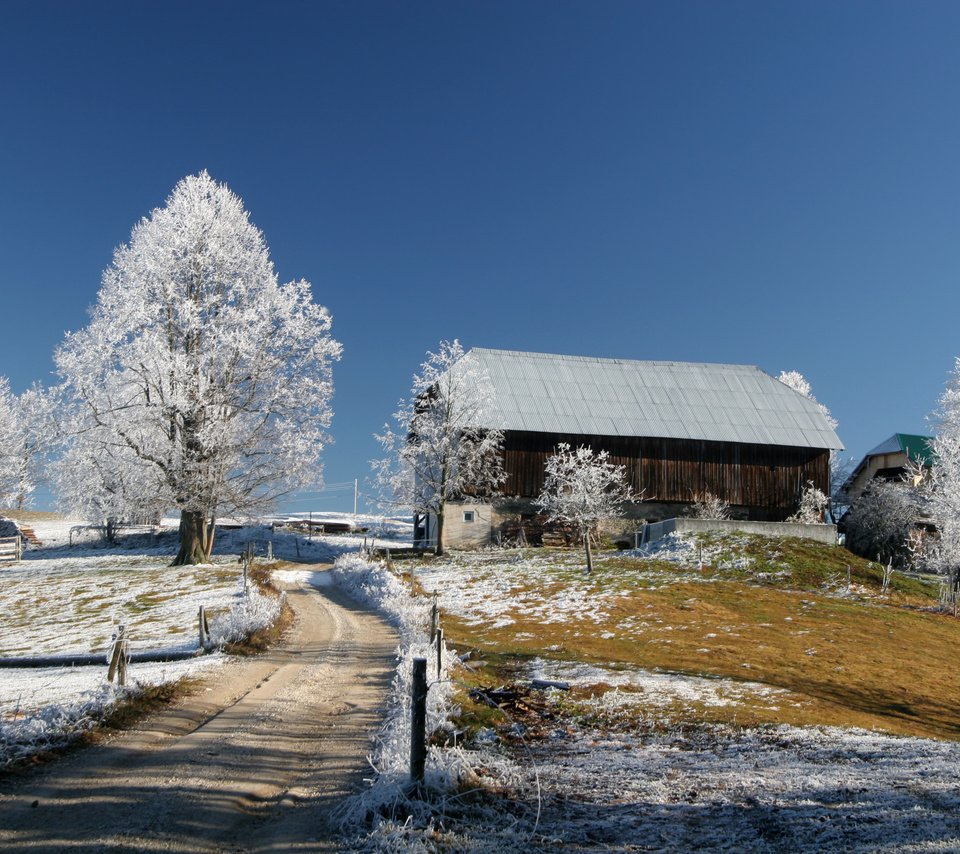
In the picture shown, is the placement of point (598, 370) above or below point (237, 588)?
above

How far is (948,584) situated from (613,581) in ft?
50.6

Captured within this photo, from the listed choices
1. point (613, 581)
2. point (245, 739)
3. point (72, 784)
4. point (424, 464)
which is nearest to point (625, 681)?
point (245, 739)

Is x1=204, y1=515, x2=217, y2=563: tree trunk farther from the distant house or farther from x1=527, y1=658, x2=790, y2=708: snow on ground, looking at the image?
the distant house

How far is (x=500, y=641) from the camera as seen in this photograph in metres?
20.3

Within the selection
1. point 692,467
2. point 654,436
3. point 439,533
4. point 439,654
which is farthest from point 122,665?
point 692,467

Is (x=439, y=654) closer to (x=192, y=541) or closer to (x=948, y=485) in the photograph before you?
(x=192, y=541)

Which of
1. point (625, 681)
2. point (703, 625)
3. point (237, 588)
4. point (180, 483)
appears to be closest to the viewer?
point (625, 681)

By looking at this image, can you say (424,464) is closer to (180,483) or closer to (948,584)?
(180,483)

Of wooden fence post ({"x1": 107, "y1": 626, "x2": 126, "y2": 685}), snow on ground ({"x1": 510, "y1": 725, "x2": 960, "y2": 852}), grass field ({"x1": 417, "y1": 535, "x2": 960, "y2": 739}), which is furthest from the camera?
grass field ({"x1": 417, "y1": 535, "x2": 960, "y2": 739})

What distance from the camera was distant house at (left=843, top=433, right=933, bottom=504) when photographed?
6222 centimetres

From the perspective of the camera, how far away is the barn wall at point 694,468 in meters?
45.9

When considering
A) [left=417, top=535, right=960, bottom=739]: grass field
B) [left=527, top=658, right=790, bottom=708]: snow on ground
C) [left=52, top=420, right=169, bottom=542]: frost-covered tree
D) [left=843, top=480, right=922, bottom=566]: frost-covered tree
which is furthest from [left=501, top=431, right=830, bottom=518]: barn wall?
[left=527, top=658, right=790, bottom=708]: snow on ground

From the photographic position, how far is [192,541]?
35531mm

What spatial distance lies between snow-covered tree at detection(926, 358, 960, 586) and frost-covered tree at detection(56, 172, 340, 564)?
2905cm
